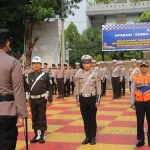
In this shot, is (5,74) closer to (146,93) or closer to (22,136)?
(146,93)

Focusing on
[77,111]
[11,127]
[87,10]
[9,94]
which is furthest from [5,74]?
[87,10]

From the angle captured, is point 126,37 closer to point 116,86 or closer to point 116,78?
point 116,78

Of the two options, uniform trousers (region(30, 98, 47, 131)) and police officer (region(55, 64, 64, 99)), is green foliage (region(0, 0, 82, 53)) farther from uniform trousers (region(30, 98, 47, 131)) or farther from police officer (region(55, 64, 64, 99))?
uniform trousers (region(30, 98, 47, 131))

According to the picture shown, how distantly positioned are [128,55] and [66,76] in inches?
948

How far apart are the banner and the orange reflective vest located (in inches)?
566

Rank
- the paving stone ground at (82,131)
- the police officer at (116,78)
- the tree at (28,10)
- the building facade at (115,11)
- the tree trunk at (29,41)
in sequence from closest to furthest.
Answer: the paving stone ground at (82,131) < the police officer at (116,78) < the tree at (28,10) < the tree trunk at (29,41) < the building facade at (115,11)

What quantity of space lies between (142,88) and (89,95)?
1.05m

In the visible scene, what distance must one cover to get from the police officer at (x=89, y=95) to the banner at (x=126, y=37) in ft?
46.8

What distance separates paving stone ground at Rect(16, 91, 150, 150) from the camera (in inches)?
279

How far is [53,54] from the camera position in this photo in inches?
952

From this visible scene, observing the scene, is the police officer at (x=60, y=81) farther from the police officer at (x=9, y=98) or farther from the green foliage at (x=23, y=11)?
the police officer at (x=9, y=98)

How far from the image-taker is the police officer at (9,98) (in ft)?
13.4

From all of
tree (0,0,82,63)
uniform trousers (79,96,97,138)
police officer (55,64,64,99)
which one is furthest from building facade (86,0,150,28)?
uniform trousers (79,96,97,138)

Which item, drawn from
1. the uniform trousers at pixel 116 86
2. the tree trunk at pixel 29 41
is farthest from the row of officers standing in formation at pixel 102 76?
the tree trunk at pixel 29 41
